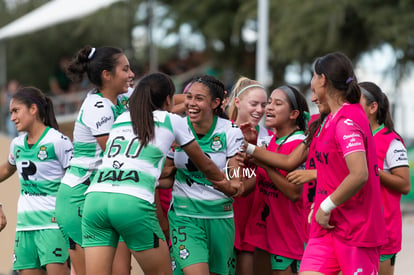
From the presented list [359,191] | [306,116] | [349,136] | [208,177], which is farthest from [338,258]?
[306,116]

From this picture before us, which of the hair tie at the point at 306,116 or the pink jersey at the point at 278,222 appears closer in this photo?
the pink jersey at the point at 278,222

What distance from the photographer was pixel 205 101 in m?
5.89

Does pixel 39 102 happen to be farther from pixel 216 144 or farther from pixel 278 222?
pixel 278 222

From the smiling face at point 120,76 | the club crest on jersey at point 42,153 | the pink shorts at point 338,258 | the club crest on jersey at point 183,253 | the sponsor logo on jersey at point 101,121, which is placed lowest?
the club crest on jersey at point 183,253

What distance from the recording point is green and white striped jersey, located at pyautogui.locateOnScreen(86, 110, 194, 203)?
16.3ft

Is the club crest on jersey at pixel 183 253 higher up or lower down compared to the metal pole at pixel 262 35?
lower down

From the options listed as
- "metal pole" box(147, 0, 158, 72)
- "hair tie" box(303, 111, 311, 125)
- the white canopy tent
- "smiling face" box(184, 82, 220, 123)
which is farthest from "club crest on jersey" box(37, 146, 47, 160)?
"metal pole" box(147, 0, 158, 72)

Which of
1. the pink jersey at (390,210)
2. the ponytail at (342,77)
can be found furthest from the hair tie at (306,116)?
the ponytail at (342,77)

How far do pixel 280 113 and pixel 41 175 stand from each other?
211cm

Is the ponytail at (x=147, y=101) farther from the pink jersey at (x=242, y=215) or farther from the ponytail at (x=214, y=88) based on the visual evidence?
the pink jersey at (x=242, y=215)

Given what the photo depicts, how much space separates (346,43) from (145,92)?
11954mm

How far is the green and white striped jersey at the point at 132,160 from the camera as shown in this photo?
4969 mm

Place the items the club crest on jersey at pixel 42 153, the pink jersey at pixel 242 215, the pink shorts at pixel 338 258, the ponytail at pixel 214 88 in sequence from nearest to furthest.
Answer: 1. the pink shorts at pixel 338 258
2. the ponytail at pixel 214 88
3. the club crest on jersey at pixel 42 153
4. the pink jersey at pixel 242 215

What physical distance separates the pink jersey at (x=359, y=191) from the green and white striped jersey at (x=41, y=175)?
8.20ft
